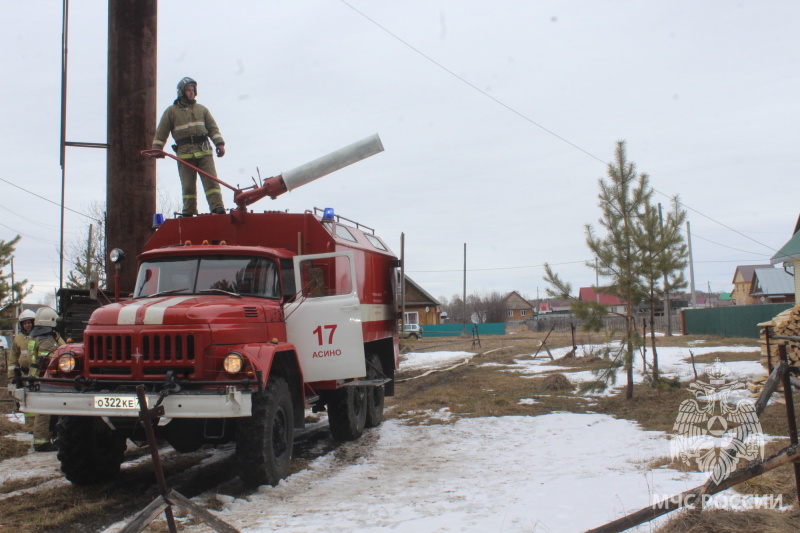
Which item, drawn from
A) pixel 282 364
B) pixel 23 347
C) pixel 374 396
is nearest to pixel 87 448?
pixel 282 364

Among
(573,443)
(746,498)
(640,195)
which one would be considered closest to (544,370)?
(640,195)

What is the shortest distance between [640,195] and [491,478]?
22.8 ft

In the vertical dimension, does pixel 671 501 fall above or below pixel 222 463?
above

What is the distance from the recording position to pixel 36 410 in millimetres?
5820

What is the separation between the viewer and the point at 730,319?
31.8 meters

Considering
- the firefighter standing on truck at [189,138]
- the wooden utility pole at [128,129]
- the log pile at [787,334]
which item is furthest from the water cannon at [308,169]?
the log pile at [787,334]

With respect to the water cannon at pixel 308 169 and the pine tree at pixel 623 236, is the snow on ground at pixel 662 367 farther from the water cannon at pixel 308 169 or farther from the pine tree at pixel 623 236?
the water cannon at pixel 308 169

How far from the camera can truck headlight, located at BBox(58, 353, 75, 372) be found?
6.22 metres

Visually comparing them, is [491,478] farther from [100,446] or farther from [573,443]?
[100,446]

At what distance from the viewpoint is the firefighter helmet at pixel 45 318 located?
9094 mm

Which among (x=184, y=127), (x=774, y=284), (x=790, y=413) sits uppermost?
(x=184, y=127)

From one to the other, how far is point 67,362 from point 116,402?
3.28 feet

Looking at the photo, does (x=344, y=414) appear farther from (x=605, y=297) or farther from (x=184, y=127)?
(x=605, y=297)

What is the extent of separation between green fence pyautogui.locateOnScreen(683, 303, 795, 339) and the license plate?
Answer: 1020 inches
